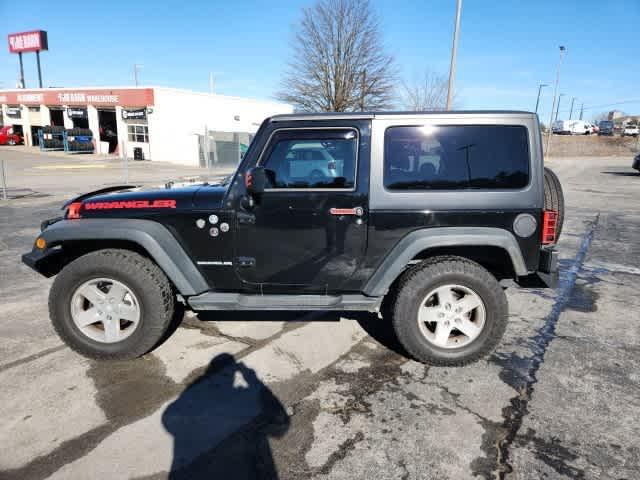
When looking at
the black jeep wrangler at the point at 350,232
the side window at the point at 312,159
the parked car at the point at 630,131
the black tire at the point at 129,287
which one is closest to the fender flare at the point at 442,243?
the black jeep wrangler at the point at 350,232

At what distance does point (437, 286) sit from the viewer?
127 inches

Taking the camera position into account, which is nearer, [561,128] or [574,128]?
[574,128]

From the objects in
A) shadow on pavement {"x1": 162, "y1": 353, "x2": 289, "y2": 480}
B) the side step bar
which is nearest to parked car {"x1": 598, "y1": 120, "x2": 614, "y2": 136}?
the side step bar

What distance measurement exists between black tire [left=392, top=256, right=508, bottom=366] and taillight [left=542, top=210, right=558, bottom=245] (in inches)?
20.6

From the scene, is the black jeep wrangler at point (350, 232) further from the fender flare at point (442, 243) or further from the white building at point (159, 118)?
the white building at point (159, 118)

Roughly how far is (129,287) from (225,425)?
1.36 meters

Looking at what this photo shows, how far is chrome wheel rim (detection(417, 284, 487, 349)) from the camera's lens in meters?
3.26

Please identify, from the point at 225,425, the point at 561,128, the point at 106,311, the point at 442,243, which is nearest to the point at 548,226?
the point at 442,243

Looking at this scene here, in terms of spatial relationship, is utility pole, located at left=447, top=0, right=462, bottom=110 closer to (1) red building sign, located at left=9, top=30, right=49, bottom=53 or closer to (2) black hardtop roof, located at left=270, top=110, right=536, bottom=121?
(2) black hardtop roof, located at left=270, top=110, right=536, bottom=121

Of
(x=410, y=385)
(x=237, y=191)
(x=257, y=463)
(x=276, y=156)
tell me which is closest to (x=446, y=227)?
(x=410, y=385)

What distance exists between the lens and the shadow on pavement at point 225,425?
7.30 ft

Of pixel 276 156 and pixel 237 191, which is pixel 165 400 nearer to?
pixel 237 191

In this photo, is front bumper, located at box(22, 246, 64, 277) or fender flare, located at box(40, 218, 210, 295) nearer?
fender flare, located at box(40, 218, 210, 295)

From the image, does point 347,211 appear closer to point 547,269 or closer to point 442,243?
point 442,243
